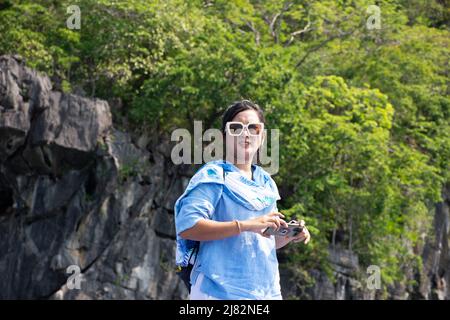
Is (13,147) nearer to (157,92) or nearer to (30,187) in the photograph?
(30,187)

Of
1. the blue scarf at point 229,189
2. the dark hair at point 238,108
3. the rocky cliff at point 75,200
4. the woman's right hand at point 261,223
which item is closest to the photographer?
the woman's right hand at point 261,223

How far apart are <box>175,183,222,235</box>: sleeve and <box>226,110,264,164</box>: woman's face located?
191mm

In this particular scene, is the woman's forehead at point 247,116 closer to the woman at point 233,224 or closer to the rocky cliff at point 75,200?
the woman at point 233,224

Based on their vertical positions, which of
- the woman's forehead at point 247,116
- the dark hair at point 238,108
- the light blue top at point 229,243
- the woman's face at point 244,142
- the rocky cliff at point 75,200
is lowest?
the light blue top at point 229,243

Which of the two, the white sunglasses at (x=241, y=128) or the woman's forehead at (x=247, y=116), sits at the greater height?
the woman's forehead at (x=247, y=116)

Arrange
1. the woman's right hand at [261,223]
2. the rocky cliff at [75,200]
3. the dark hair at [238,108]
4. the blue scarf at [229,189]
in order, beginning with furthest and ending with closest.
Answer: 1. the rocky cliff at [75,200]
2. the dark hair at [238,108]
3. the blue scarf at [229,189]
4. the woman's right hand at [261,223]

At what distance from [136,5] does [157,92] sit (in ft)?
5.25

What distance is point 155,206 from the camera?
1513 cm

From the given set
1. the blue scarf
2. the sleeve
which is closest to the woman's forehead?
the blue scarf

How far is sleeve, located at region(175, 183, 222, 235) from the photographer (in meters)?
3.29

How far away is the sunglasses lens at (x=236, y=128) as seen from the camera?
11.3 ft

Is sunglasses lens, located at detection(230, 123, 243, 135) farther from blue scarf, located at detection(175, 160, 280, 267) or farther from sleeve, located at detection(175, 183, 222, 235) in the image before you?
sleeve, located at detection(175, 183, 222, 235)

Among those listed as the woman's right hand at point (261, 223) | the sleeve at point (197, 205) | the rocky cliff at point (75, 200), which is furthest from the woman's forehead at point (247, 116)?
the rocky cliff at point (75, 200)

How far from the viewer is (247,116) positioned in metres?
3.48
